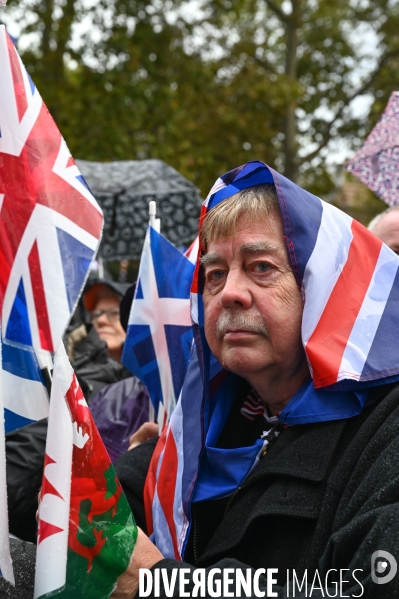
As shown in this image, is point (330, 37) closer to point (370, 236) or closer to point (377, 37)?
point (377, 37)

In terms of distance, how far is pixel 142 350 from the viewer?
3.43 meters

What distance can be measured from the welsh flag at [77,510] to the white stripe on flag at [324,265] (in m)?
0.69

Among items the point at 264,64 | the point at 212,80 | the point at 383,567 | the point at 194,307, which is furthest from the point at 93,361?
the point at 264,64

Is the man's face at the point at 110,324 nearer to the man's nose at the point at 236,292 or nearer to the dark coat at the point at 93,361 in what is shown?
the dark coat at the point at 93,361

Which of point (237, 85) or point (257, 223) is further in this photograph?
point (237, 85)

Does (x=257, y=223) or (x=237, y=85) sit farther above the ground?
(x=237, y=85)

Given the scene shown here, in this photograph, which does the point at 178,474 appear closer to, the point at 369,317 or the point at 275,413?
the point at 275,413

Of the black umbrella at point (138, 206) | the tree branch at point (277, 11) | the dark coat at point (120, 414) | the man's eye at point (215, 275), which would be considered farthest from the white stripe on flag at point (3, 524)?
the tree branch at point (277, 11)

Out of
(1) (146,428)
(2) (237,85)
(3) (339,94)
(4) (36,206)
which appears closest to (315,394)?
(4) (36,206)

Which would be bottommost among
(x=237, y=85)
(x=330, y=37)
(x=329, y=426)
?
(x=329, y=426)

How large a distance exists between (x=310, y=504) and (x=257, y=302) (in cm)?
62

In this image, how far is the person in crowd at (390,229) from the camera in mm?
3439

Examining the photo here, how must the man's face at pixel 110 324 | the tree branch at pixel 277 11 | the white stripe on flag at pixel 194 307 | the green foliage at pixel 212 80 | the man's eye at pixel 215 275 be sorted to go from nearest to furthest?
the man's eye at pixel 215 275, the white stripe on flag at pixel 194 307, the man's face at pixel 110 324, the green foliage at pixel 212 80, the tree branch at pixel 277 11

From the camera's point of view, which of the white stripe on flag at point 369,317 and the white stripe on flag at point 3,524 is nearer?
the white stripe on flag at point 3,524
